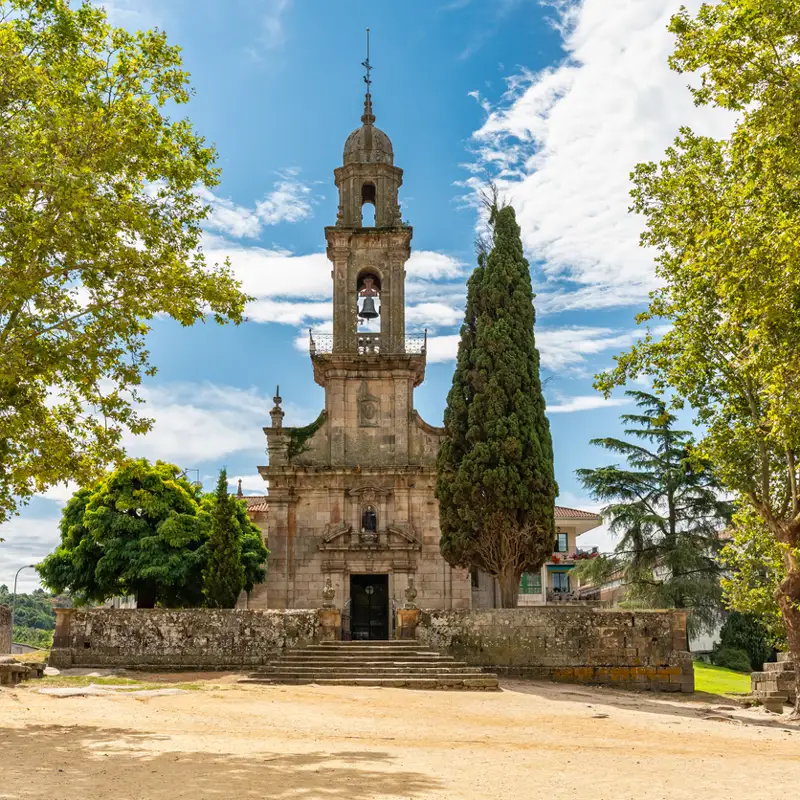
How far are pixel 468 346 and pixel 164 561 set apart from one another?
12.2m

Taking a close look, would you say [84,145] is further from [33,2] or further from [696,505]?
[696,505]

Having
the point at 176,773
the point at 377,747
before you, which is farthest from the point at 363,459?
the point at 176,773

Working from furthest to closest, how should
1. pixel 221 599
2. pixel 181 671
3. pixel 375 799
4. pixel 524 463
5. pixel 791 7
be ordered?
1. pixel 221 599
2. pixel 524 463
3. pixel 181 671
4. pixel 791 7
5. pixel 375 799

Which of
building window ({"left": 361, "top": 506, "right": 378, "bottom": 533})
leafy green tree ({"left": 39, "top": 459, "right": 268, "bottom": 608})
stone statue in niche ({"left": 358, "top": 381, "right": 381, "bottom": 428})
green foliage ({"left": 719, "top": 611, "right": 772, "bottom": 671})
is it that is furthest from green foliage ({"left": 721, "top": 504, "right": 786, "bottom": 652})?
leafy green tree ({"left": 39, "top": 459, "right": 268, "bottom": 608})

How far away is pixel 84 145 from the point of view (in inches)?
522

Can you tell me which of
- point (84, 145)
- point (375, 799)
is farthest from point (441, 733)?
point (84, 145)

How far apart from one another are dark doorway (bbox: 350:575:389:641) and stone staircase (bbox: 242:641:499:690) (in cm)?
703

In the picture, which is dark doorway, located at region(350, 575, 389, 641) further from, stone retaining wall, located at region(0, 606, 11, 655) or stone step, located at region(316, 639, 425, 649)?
stone retaining wall, located at region(0, 606, 11, 655)

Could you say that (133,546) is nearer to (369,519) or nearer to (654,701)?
(369,519)

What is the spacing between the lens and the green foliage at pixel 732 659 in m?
31.3

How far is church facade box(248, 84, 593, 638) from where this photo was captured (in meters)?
30.2

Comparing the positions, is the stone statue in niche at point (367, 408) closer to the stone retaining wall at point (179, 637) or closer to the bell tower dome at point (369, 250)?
the bell tower dome at point (369, 250)

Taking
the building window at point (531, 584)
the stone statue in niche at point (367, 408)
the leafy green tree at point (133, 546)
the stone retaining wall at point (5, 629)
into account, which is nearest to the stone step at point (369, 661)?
the stone retaining wall at point (5, 629)

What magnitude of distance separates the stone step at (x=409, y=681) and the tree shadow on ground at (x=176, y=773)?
385 inches
